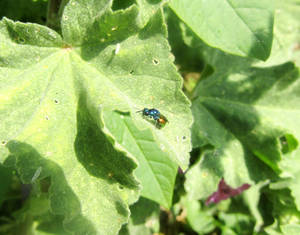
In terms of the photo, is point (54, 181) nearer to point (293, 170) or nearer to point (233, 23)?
point (233, 23)

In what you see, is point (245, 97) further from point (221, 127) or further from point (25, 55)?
point (25, 55)

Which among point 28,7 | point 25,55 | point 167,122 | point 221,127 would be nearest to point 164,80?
point 167,122

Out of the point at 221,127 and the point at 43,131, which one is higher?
the point at 43,131

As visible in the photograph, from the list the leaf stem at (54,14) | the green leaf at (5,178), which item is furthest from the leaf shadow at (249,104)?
the green leaf at (5,178)

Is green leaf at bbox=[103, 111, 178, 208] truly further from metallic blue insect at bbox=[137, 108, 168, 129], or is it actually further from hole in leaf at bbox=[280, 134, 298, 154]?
hole in leaf at bbox=[280, 134, 298, 154]

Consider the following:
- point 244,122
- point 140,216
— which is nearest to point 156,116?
point 244,122
